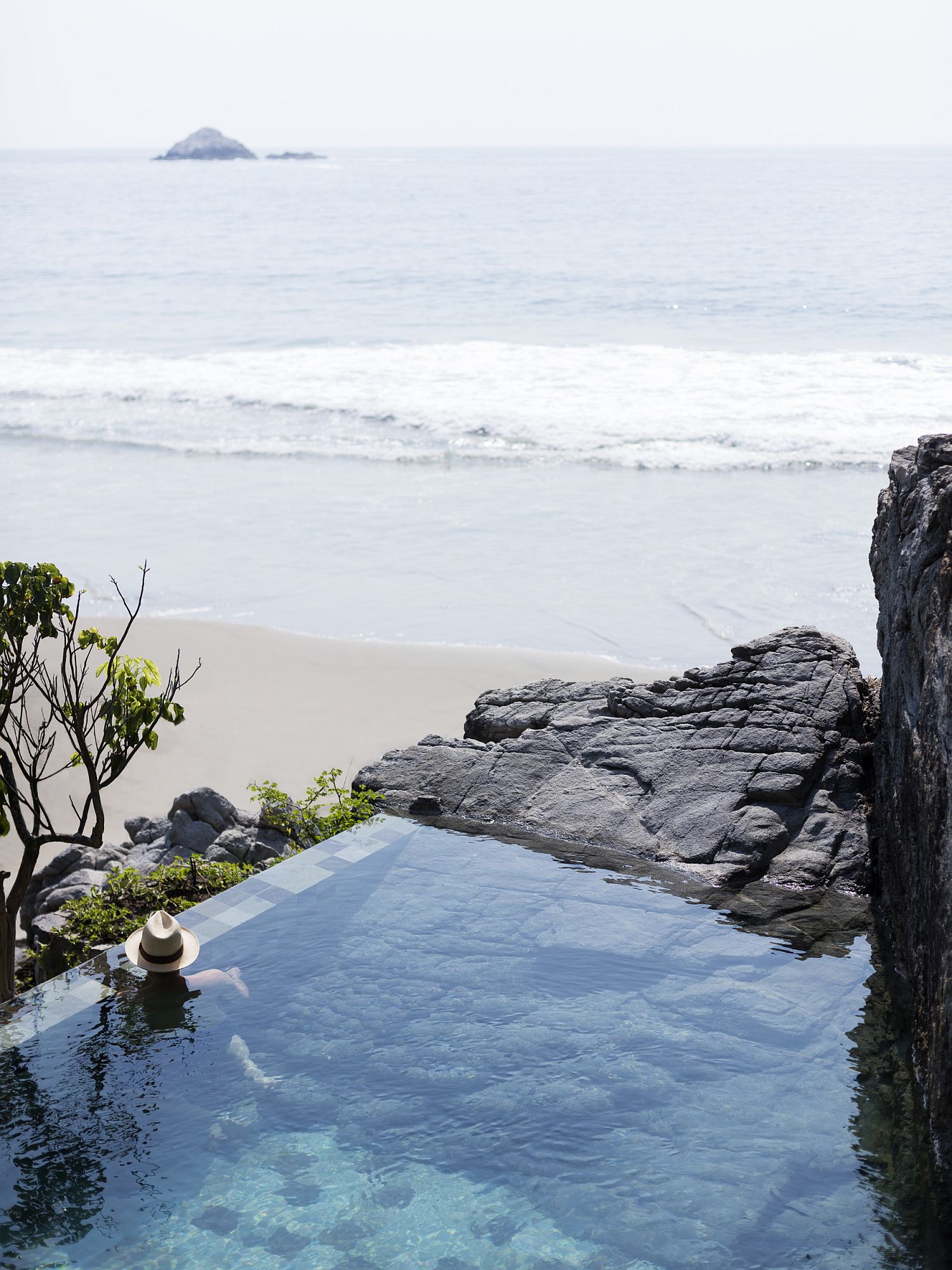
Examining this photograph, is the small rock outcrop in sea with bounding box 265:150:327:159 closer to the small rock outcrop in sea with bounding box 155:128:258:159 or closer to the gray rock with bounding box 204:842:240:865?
the small rock outcrop in sea with bounding box 155:128:258:159

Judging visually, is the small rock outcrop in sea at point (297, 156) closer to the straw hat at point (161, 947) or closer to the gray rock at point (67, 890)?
the gray rock at point (67, 890)

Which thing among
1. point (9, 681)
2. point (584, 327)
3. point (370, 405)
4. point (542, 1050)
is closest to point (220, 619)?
point (9, 681)

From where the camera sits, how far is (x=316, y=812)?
6.71 m

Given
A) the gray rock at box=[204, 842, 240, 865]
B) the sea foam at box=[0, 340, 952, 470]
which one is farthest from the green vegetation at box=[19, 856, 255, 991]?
the sea foam at box=[0, 340, 952, 470]

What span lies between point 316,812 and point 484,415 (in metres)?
15.4

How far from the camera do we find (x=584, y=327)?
30109 mm

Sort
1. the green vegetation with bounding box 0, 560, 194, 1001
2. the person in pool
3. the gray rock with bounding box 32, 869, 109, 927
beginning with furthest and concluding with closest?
the gray rock with bounding box 32, 869, 109, 927 → the green vegetation with bounding box 0, 560, 194, 1001 → the person in pool

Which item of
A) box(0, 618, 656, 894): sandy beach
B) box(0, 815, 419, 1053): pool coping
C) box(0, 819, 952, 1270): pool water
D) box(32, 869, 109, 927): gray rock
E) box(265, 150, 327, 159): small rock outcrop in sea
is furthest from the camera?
box(265, 150, 327, 159): small rock outcrop in sea

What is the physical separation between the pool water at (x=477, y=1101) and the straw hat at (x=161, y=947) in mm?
132

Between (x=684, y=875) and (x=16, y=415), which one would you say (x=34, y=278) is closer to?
(x=16, y=415)

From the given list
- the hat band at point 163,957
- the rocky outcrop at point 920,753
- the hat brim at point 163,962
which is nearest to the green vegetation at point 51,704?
the hat brim at point 163,962

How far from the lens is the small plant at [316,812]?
21.5 ft

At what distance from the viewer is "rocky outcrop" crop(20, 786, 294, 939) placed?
6.57 m

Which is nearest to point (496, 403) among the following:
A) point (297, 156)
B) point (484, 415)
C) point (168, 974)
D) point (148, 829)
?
point (484, 415)
